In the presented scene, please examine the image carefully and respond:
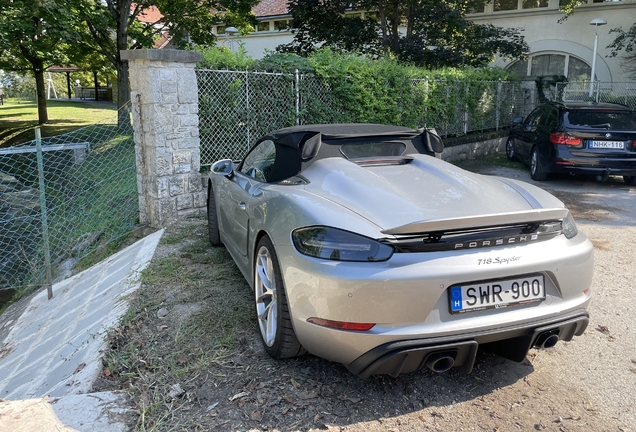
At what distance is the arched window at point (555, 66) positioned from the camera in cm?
2066

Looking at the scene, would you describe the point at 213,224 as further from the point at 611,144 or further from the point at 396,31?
the point at 396,31

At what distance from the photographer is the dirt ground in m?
2.68

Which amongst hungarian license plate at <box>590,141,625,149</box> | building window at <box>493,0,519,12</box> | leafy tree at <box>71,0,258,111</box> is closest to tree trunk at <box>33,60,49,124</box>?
leafy tree at <box>71,0,258,111</box>

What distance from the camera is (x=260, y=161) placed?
425cm

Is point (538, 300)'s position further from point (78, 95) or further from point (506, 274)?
point (78, 95)

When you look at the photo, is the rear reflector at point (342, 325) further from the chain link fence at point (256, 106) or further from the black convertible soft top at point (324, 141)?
the chain link fence at point (256, 106)

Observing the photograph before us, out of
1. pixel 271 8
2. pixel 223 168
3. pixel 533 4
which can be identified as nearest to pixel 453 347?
pixel 223 168

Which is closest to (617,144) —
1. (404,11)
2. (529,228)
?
(529,228)

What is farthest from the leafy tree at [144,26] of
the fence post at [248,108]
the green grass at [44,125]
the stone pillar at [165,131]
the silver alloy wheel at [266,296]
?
the silver alloy wheel at [266,296]

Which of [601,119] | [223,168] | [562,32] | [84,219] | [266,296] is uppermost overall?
[562,32]

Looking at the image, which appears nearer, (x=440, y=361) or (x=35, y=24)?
(x=440, y=361)

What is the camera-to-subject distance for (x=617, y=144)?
28.6 feet

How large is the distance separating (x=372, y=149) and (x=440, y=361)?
1.84 meters

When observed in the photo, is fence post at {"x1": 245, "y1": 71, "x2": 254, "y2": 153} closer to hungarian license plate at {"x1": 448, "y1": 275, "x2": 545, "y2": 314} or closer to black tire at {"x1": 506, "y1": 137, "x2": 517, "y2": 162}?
hungarian license plate at {"x1": 448, "y1": 275, "x2": 545, "y2": 314}
